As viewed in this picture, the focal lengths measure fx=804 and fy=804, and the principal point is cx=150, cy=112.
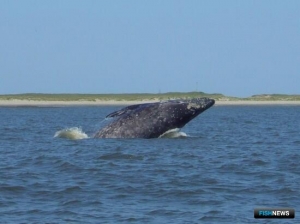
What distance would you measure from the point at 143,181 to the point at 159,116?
22.4 ft

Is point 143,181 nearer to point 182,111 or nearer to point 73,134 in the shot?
point 182,111

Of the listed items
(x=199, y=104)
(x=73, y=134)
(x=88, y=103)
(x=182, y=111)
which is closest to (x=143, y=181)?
(x=182, y=111)

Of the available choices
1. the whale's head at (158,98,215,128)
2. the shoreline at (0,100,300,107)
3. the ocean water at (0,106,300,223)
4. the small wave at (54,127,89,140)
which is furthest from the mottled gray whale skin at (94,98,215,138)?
the shoreline at (0,100,300,107)

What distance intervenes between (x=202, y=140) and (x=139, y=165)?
8.52 m

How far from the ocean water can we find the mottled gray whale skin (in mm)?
386

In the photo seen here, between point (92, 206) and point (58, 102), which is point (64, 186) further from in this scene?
point (58, 102)

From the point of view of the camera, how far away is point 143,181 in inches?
651

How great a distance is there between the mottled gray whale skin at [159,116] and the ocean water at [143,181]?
386 mm

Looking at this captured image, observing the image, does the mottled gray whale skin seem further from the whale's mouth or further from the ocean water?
the ocean water

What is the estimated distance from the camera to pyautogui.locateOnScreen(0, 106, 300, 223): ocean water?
13500mm

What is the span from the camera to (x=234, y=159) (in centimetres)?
2088

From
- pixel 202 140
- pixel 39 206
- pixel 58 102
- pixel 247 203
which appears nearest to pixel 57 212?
pixel 39 206

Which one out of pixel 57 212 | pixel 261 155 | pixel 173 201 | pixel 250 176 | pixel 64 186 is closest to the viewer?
pixel 57 212

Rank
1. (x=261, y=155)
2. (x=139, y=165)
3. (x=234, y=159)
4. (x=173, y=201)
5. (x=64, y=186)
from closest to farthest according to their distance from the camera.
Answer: (x=173, y=201) < (x=64, y=186) < (x=139, y=165) < (x=234, y=159) < (x=261, y=155)
